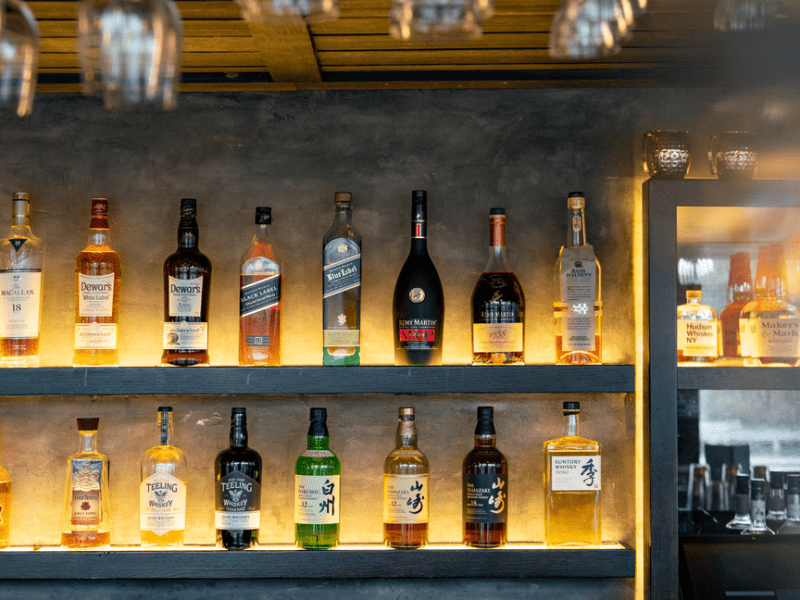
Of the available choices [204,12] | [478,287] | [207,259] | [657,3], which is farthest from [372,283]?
[657,3]

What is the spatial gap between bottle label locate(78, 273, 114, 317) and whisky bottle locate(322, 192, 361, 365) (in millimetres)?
416

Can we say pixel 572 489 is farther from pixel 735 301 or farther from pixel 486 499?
pixel 735 301

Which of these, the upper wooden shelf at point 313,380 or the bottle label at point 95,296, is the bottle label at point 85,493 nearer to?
the upper wooden shelf at point 313,380

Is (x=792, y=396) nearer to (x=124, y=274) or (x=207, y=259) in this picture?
(x=207, y=259)

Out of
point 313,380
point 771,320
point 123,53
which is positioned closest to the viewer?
point 123,53

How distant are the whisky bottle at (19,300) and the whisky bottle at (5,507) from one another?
0.24 metres

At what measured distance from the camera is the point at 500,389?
1.37 metres

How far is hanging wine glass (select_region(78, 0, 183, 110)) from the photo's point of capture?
765 millimetres

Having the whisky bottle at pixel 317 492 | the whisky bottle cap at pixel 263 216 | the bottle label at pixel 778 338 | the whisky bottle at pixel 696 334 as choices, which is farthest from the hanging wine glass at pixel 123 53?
the bottle label at pixel 778 338

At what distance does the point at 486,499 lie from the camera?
1405 mm

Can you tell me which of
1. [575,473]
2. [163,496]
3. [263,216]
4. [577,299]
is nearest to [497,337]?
[577,299]

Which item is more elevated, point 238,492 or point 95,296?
point 95,296

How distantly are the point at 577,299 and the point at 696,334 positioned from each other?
250 millimetres

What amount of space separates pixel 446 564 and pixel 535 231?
0.69 meters
